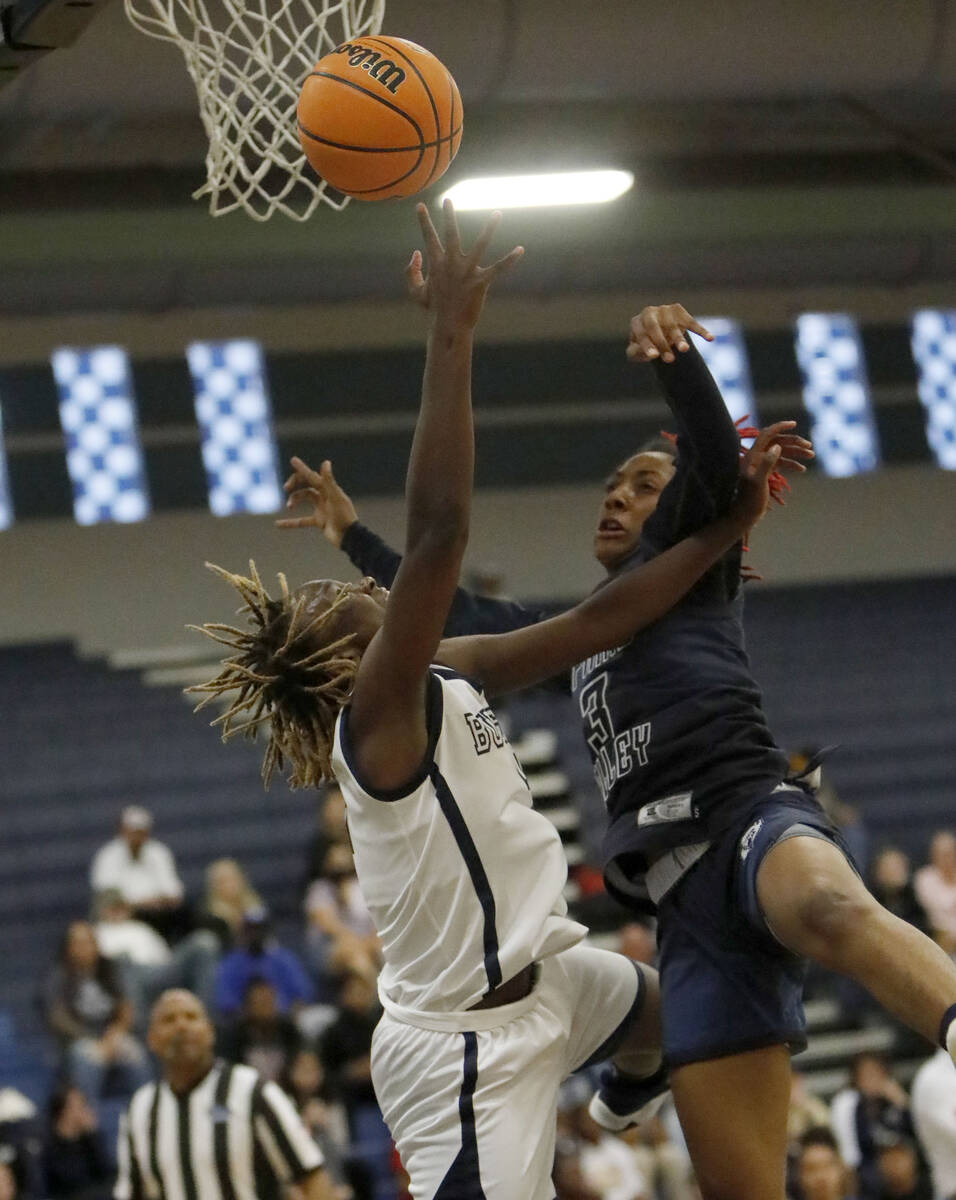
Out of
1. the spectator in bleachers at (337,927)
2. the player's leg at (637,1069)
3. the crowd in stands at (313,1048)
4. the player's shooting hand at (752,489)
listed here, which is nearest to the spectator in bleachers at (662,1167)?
the crowd in stands at (313,1048)

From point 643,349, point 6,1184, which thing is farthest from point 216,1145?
point 643,349

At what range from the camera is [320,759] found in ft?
13.8

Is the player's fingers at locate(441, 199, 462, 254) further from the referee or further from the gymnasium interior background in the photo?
the gymnasium interior background

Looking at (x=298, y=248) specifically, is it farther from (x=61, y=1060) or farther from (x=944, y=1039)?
(x=944, y=1039)

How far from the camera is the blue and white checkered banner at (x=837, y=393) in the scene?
16906 millimetres

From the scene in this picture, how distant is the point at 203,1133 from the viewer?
20.9ft

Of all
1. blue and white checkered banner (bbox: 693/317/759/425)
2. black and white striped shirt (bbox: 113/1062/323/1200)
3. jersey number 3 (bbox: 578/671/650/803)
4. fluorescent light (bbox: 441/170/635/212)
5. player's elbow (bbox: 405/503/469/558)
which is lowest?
black and white striped shirt (bbox: 113/1062/323/1200)

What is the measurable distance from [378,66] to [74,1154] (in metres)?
6.22

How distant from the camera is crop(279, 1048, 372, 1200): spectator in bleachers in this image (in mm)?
9078

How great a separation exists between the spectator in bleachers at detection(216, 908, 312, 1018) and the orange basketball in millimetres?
6703

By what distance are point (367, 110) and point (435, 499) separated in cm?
135

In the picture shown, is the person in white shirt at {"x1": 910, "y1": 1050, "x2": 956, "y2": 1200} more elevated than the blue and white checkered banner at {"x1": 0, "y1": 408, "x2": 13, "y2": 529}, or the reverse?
the blue and white checkered banner at {"x1": 0, "y1": 408, "x2": 13, "y2": 529}

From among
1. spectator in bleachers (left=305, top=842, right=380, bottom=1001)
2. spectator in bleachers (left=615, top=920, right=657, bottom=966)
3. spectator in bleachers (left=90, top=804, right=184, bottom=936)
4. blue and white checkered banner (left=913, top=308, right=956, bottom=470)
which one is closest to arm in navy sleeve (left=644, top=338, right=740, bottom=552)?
spectator in bleachers (left=305, top=842, right=380, bottom=1001)

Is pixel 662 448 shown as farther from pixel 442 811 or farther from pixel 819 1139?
pixel 819 1139
